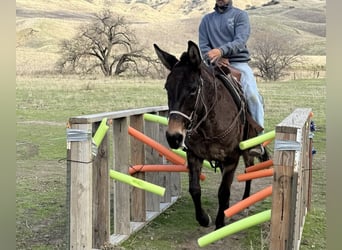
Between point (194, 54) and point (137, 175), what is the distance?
4.77 ft

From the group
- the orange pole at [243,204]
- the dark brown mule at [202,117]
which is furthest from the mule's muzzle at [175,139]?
the orange pole at [243,204]

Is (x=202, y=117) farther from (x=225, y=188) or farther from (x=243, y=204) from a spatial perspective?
(x=243, y=204)

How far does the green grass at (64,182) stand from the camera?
4176mm

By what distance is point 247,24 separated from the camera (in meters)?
4.37

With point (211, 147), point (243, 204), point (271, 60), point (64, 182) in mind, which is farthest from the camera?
point (271, 60)

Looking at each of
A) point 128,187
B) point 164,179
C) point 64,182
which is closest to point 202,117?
point 128,187

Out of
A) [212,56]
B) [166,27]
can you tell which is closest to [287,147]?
[212,56]

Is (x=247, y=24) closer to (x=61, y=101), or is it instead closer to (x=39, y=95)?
(x=61, y=101)

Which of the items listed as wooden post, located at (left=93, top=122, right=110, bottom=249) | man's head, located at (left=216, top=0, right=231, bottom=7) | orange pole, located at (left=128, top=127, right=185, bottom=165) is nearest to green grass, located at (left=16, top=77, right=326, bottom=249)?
wooden post, located at (left=93, top=122, right=110, bottom=249)

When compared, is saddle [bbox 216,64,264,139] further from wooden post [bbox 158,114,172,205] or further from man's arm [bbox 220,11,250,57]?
wooden post [bbox 158,114,172,205]

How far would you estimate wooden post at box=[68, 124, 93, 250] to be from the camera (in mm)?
2957

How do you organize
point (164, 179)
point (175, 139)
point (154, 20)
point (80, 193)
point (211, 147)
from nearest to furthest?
point (80, 193) < point (175, 139) < point (211, 147) < point (164, 179) < point (154, 20)

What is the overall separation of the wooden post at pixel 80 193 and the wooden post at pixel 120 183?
1.04 m

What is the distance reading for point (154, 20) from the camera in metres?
45.2
